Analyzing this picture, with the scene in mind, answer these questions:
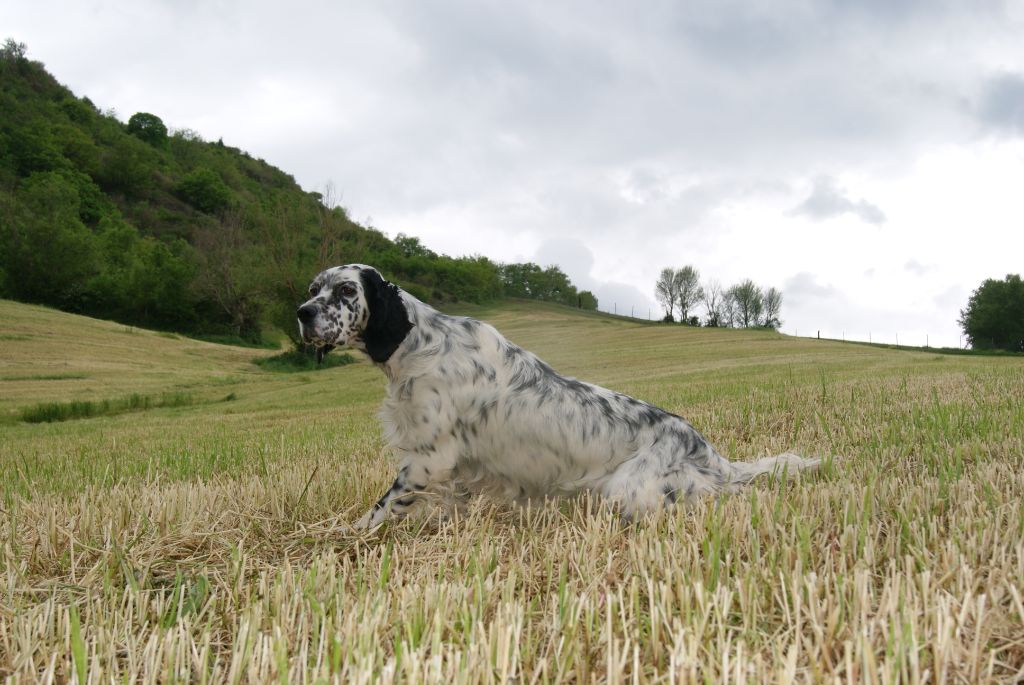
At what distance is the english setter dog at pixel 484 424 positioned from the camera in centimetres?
404

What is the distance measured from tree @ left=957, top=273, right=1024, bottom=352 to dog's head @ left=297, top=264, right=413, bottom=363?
81018 mm

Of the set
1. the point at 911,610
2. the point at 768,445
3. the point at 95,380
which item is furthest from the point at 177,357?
the point at 911,610

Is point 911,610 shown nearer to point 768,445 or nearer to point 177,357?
point 768,445

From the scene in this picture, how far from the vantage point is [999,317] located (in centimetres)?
7031

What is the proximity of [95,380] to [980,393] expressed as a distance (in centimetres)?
2806

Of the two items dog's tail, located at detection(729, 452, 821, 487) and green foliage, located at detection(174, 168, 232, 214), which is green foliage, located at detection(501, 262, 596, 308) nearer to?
green foliage, located at detection(174, 168, 232, 214)

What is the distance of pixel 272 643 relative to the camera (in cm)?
189

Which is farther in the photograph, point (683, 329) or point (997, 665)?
point (683, 329)

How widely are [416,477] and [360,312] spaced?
1096 mm

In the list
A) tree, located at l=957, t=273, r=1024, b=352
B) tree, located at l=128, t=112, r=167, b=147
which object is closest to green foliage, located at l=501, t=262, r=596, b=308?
tree, located at l=957, t=273, r=1024, b=352

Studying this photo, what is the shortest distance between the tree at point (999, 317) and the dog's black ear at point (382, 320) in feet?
266

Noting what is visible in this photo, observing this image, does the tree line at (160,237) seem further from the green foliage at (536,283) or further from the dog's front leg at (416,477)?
the dog's front leg at (416,477)

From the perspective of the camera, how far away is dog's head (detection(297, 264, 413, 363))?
4.04 metres

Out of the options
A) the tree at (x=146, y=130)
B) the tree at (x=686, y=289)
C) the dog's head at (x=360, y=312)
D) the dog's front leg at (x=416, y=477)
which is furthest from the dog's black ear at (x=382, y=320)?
the tree at (x=146, y=130)
